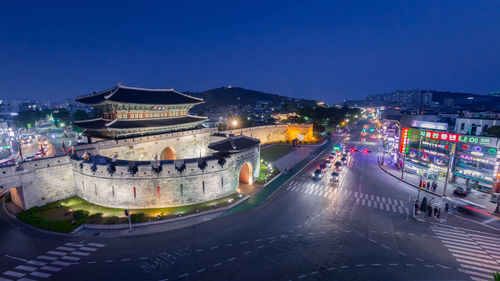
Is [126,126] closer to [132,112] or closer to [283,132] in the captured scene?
[132,112]

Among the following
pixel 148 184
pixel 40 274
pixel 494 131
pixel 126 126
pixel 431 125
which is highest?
pixel 126 126

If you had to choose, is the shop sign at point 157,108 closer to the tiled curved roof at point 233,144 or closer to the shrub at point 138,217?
the tiled curved roof at point 233,144

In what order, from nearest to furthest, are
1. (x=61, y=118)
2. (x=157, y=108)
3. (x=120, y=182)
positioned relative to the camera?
(x=120, y=182) → (x=157, y=108) → (x=61, y=118)

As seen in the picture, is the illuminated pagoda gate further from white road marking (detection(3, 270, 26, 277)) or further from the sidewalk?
the sidewalk

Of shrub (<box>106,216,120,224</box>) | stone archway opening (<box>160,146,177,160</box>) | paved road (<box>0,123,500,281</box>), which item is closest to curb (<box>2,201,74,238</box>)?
paved road (<box>0,123,500,281</box>)

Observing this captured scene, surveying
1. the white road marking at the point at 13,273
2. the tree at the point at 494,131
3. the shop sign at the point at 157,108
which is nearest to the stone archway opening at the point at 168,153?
the shop sign at the point at 157,108

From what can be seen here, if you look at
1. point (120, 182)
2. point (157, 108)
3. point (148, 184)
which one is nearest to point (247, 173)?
point (148, 184)
